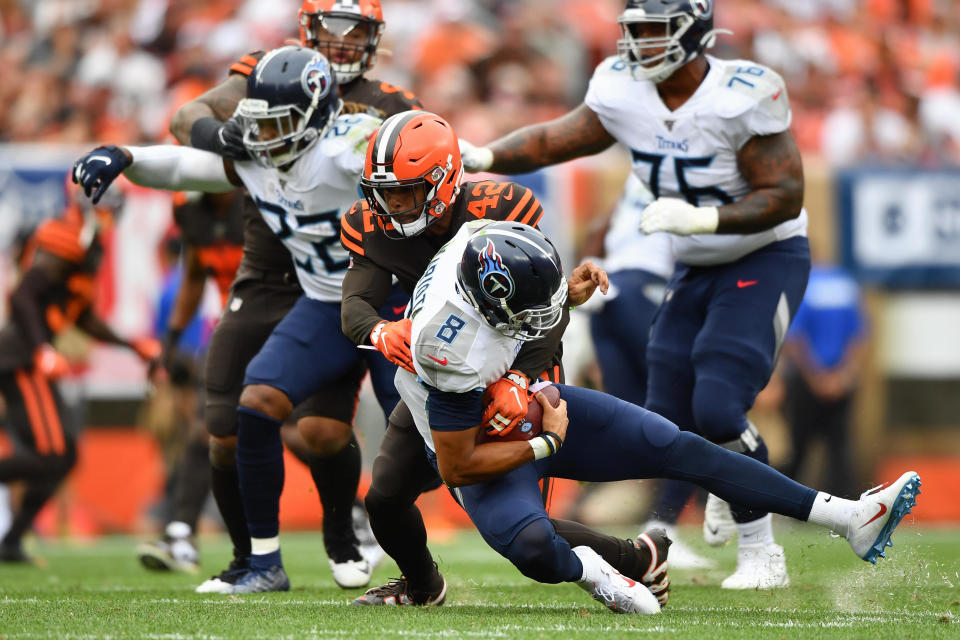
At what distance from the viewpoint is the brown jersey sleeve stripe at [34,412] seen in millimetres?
7289

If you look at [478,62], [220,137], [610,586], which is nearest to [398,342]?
[610,586]

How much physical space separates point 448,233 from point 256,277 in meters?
1.30

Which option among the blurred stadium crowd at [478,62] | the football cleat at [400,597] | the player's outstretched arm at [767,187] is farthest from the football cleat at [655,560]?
the blurred stadium crowd at [478,62]

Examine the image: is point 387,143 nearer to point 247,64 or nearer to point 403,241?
point 403,241

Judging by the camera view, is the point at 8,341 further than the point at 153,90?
No

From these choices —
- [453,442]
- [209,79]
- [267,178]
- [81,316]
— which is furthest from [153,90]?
[453,442]

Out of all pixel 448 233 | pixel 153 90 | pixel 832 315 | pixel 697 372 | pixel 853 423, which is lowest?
pixel 853 423

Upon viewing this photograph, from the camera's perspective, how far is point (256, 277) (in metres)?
5.54

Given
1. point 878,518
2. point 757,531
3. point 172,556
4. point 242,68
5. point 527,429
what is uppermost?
point 242,68

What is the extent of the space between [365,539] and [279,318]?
1348 millimetres

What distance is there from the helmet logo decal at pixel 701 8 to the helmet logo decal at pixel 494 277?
5.47ft

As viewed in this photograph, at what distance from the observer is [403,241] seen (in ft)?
14.9

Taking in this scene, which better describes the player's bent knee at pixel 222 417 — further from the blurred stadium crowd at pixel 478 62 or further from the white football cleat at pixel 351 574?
the blurred stadium crowd at pixel 478 62

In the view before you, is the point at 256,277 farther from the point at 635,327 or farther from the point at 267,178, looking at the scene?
the point at 635,327
